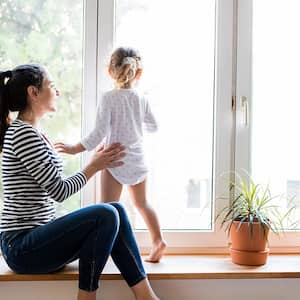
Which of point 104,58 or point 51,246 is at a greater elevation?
point 104,58

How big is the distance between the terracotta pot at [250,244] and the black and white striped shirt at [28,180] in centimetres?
69

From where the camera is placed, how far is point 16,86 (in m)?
2.02

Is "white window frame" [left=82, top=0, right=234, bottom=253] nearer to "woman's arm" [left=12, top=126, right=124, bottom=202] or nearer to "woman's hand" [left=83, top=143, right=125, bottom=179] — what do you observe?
"woman's hand" [left=83, top=143, right=125, bottom=179]

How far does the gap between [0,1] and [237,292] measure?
1.56m

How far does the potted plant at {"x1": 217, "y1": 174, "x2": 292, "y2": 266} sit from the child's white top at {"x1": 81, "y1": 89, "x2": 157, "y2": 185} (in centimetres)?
44

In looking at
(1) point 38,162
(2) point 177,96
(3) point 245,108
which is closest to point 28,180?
(1) point 38,162

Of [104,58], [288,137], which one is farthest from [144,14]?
[288,137]

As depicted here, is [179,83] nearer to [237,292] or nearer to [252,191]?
[252,191]

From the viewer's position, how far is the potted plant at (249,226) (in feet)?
7.29

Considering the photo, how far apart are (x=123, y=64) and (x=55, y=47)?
1.20 ft

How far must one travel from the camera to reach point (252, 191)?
2.28 metres

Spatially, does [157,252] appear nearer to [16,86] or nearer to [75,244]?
[75,244]

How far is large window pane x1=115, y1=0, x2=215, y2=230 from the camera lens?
2.38 metres

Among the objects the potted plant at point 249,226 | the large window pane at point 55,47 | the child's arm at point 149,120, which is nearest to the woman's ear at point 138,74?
the child's arm at point 149,120
